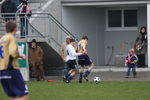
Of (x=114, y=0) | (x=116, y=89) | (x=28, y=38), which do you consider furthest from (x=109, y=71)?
(x=116, y=89)

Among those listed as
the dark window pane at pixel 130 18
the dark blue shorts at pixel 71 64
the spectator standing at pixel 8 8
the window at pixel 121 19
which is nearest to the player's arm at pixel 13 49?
the dark blue shorts at pixel 71 64

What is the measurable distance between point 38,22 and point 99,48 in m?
6.85

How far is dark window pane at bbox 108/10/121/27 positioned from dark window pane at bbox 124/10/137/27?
0.38 metres

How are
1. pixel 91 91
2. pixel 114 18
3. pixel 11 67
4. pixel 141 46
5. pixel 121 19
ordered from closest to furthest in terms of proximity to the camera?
pixel 11 67 → pixel 91 91 → pixel 141 46 → pixel 121 19 → pixel 114 18

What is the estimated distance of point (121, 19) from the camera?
31.0 meters

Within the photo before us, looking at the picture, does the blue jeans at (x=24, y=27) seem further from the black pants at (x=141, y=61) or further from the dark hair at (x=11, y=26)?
the dark hair at (x=11, y=26)

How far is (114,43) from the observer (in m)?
30.9

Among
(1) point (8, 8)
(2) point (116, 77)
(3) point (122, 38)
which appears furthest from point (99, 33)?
(1) point (8, 8)

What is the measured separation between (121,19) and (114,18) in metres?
0.40

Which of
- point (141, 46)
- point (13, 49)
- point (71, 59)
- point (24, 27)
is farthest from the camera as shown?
point (141, 46)

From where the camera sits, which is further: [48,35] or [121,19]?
[121,19]

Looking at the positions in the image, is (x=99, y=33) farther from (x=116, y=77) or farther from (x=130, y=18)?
(x=116, y=77)

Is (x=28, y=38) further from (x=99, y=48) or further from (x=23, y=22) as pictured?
(x=99, y=48)

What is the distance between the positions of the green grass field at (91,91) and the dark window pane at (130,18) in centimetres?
997
